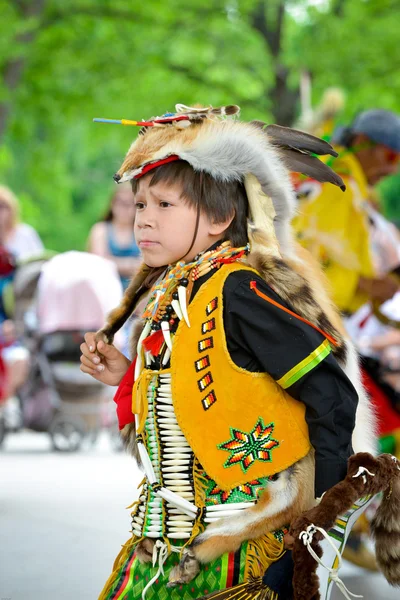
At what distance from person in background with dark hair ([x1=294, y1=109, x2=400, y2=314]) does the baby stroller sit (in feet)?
14.6

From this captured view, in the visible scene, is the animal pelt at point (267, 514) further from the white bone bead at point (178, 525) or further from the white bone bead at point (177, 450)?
the white bone bead at point (177, 450)

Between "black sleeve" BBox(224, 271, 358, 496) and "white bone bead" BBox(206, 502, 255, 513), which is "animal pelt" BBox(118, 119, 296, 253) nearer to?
"black sleeve" BBox(224, 271, 358, 496)

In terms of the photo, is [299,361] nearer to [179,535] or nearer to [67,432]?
[179,535]

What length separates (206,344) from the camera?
2.92m

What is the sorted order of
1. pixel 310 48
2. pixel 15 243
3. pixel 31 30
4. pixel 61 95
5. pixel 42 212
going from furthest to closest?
pixel 42 212 → pixel 61 95 → pixel 310 48 → pixel 31 30 → pixel 15 243

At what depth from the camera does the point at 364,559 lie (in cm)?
589

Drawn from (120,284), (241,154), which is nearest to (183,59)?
(120,284)

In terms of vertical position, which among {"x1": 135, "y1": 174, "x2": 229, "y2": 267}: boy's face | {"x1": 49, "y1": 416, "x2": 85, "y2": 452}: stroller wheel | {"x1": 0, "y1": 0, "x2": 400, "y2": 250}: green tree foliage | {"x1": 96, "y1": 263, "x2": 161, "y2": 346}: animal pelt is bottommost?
{"x1": 49, "y1": 416, "x2": 85, "y2": 452}: stroller wheel

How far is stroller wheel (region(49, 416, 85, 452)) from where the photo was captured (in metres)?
11.2

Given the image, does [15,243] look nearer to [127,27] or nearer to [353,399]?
[127,27]

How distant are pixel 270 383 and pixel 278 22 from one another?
13.1 m

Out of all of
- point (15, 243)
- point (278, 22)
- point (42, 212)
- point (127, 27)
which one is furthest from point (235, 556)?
point (42, 212)

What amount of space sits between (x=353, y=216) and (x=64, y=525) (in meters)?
2.73

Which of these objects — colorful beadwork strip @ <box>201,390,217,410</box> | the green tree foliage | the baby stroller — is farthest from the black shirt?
the green tree foliage
